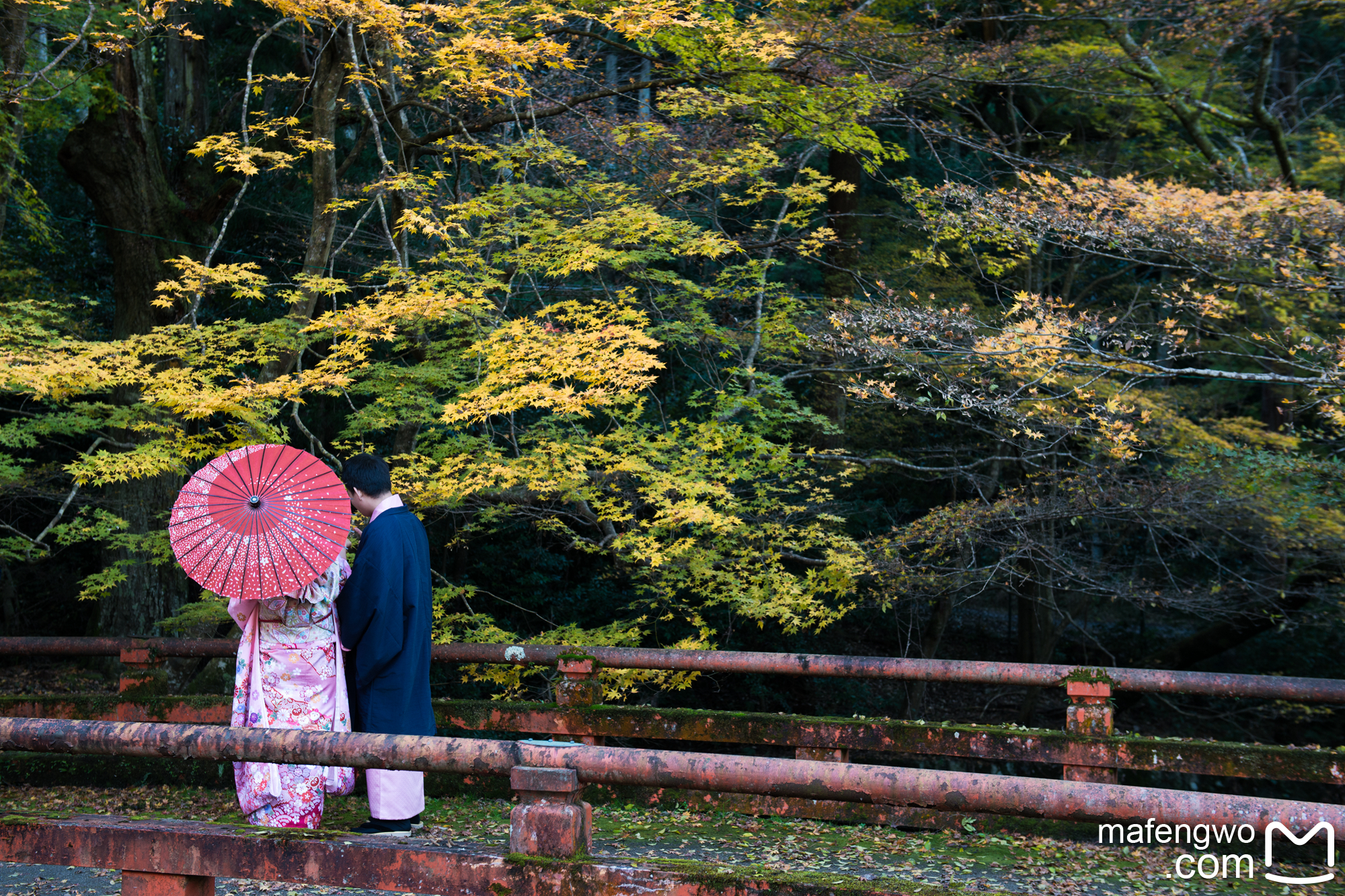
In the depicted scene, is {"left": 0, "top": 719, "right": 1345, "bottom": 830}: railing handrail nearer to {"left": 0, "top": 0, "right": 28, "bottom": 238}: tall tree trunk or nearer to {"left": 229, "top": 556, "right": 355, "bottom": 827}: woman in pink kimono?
{"left": 229, "top": 556, "right": 355, "bottom": 827}: woman in pink kimono

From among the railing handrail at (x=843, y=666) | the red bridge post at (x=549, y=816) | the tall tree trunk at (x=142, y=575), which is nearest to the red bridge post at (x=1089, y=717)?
the railing handrail at (x=843, y=666)

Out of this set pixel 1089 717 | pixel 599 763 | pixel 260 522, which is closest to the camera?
pixel 599 763

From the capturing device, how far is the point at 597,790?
16.5 ft

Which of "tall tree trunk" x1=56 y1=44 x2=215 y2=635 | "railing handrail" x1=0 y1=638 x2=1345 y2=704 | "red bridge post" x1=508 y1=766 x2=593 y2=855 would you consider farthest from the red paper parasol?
"tall tree trunk" x1=56 y1=44 x2=215 y2=635

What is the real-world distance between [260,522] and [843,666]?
3.14 metres

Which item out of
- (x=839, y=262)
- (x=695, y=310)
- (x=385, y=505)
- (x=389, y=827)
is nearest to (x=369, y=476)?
(x=385, y=505)

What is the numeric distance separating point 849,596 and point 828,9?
6.92 meters

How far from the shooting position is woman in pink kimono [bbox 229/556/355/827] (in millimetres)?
3668

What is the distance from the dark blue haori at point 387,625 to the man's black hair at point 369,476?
0.10 meters

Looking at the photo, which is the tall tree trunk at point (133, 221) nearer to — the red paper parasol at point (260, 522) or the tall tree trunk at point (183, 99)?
the tall tree trunk at point (183, 99)

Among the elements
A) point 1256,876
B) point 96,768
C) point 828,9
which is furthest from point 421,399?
point 828,9

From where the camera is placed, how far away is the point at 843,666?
518 cm

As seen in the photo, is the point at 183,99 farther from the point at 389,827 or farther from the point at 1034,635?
the point at 1034,635

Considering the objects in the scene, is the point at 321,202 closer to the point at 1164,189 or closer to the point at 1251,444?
the point at 1164,189
